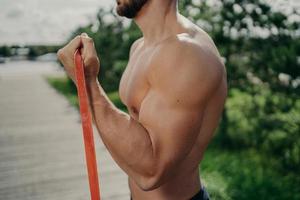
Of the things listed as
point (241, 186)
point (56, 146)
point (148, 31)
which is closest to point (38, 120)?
point (56, 146)

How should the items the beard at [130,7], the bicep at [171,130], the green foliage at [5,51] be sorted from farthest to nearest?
the green foliage at [5,51] < the beard at [130,7] < the bicep at [171,130]

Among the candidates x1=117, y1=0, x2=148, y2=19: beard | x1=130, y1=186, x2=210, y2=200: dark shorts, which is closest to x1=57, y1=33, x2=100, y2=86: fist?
x1=117, y1=0, x2=148, y2=19: beard

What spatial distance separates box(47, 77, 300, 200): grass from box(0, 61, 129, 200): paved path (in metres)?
1.20

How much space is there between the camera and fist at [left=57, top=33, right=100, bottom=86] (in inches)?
39.6

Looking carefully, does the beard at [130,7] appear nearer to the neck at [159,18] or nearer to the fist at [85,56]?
the neck at [159,18]

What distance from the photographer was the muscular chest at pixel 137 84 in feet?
3.71

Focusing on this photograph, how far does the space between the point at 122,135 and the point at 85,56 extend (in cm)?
22

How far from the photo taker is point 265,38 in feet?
18.8

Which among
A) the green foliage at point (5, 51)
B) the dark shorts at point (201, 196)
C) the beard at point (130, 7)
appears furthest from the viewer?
the green foliage at point (5, 51)

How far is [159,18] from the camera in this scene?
45.3 inches

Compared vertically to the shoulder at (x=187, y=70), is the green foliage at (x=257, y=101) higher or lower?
lower

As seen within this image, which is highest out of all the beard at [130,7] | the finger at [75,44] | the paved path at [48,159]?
the beard at [130,7]

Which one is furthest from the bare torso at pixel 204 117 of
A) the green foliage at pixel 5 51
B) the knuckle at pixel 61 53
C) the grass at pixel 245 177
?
the green foliage at pixel 5 51

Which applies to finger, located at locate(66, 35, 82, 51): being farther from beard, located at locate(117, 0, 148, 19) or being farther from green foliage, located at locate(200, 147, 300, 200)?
green foliage, located at locate(200, 147, 300, 200)
